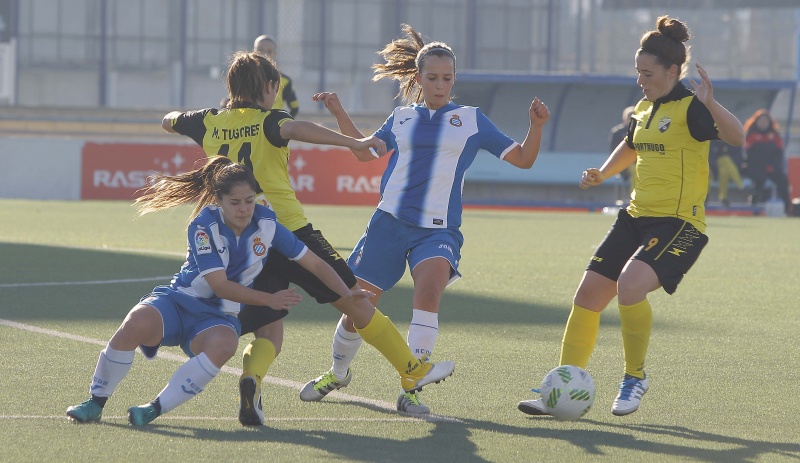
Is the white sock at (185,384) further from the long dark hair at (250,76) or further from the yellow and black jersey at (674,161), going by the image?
the yellow and black jersey at (674,161)

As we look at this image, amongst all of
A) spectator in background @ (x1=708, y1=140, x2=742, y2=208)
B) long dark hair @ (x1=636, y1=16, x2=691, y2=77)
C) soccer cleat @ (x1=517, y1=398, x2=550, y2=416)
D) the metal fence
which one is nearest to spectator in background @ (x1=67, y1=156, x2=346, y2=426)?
soccer cleat @ (x1=517, y1=398, x2=550, y2=416)

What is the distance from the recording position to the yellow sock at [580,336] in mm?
5430

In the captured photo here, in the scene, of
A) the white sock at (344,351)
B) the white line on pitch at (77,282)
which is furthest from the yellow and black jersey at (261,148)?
the white line on pitch at (77,282)

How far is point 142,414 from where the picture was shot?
470 cm

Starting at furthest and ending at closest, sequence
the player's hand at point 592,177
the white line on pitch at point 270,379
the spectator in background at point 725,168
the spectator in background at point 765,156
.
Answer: the spectator in background at point 725,168, the spectator in background at point 765,156, the player's hand at point 592,177, the white line on pitch at point 270,379

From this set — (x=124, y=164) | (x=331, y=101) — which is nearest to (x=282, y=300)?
(x=331, y=101)

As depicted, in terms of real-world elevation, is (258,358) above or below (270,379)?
above

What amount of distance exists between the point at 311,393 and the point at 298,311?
2.86 meters

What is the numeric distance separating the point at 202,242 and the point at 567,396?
1.43 meters

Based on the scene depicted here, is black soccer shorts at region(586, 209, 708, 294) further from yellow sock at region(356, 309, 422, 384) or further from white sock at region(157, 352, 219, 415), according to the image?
white sock at region(157, 352, 219, 415)

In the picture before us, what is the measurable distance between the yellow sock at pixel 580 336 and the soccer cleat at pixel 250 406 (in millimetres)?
1357

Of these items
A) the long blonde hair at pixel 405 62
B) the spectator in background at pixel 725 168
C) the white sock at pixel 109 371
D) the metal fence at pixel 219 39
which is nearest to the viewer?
the white sock at pixel 109 371

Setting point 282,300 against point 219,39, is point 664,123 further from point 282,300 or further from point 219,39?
point 219,39

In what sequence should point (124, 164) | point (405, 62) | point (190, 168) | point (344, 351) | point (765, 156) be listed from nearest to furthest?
point (344, 351) < point (405, 62) < point (190, 168) < point (765, 156) < point (124, 164)
